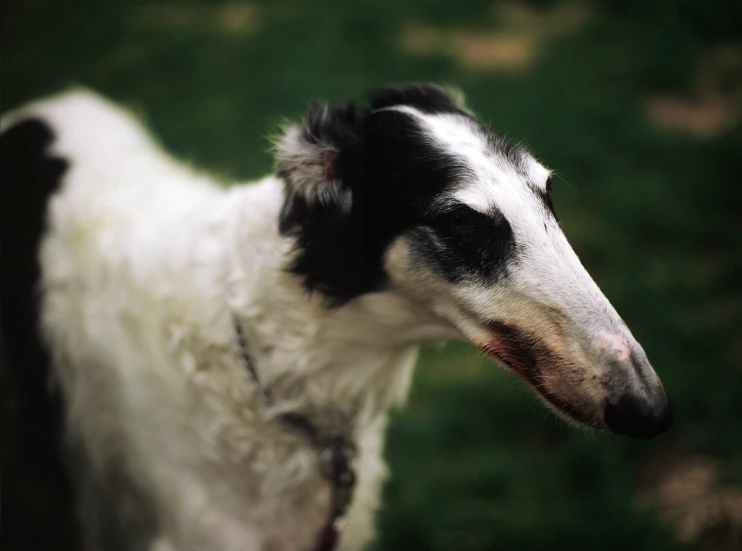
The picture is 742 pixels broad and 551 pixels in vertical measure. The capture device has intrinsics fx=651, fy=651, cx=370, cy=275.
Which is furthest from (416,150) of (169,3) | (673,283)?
(169,3)

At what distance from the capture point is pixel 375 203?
66.4 inches

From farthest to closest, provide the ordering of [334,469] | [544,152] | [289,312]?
[544,152], [334,469], [289,312]

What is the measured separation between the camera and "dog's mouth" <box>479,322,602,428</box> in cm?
148

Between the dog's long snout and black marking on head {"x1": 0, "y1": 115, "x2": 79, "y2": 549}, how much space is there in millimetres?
1735

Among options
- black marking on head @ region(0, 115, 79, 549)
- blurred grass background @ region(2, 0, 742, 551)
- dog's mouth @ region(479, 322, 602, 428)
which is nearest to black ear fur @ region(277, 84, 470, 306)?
dog's mouth @ region(479, 322, 602, 428)

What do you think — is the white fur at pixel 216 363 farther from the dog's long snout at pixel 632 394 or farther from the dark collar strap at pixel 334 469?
the dog's long snout at pixel 632 394

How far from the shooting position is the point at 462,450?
10.0 ft

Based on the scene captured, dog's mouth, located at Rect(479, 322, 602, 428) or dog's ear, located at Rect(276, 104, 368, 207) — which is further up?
dog's ear, located at Rect(276, 104, 368, 207)

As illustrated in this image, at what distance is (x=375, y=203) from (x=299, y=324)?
42cm

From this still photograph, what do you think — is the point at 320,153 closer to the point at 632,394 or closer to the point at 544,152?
the point at 632,394

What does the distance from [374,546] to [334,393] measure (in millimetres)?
1030

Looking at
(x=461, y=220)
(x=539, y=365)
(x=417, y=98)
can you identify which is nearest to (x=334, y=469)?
A: (x=539, y=365)

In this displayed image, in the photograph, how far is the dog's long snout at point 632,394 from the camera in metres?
1.40

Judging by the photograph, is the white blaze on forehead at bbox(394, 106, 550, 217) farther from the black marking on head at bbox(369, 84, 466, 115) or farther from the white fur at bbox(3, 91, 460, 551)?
the white fur at bbox(3, 91, 460, 551)
